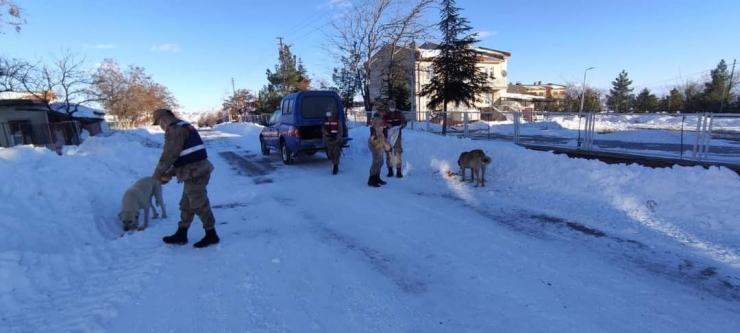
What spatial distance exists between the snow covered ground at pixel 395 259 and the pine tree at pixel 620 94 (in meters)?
70.8

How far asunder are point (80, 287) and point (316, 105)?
7962 mm

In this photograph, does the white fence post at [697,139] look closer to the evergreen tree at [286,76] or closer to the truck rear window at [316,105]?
the truck rear window at [316,105]

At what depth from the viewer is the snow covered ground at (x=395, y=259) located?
9.81 ft

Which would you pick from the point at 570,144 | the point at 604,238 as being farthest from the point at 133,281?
the point at 570,144

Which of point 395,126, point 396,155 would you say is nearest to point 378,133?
point 395,126

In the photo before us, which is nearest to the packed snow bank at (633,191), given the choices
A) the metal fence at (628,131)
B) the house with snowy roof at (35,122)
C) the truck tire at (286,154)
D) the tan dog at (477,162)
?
the tan dog at (477,162)

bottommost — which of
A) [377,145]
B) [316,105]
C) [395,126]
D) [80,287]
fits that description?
[80,287]

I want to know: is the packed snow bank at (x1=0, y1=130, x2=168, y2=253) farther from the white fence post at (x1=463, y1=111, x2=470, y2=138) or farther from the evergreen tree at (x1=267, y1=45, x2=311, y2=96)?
the evergreen tree at (x1=267, y1=45, x2=311, y2=96)

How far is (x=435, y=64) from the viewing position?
20.9 metres

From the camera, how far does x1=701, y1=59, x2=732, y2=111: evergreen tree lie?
150ft

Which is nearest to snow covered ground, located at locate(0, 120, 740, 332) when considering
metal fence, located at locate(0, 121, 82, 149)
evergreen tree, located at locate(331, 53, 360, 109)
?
metal fence, located at locate(0, 121, 82, 149)

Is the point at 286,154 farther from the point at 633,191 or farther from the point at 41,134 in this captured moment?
the point at 41,134

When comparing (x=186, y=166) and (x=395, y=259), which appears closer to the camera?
(x=395, y=259)

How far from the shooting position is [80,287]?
3.54 metres
